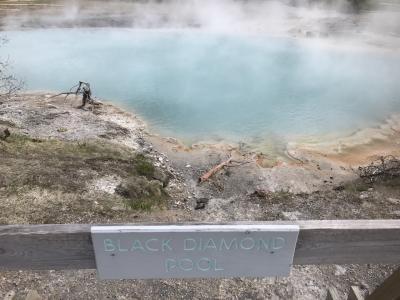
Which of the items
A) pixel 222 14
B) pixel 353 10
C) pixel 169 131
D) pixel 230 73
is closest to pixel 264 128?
pixel 169 131

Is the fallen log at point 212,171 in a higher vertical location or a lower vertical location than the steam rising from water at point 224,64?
lower

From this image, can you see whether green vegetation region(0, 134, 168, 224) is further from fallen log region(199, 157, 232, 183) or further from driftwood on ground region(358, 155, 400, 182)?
driftwood on ground region(358, 155, 400, 182)

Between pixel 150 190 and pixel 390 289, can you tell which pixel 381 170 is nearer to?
pixel 150 190

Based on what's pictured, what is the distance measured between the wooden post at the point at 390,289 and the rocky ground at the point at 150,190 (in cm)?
238

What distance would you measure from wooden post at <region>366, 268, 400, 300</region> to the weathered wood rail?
0.26 meters

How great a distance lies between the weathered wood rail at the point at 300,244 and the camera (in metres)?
1.88

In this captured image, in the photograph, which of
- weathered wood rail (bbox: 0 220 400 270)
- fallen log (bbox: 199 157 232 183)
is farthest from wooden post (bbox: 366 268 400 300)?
fallen log (bbox: 199 157 232 183)

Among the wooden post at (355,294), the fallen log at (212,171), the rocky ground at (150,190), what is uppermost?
the wooden post at (355,294)

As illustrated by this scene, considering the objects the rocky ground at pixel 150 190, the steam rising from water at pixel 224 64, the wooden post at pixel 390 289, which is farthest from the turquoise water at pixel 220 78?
the wooden post at pixel 390 289

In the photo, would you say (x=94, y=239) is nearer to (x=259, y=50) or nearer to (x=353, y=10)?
(x=259, y=50)

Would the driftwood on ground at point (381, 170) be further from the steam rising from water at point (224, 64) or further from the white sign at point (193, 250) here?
the white sign at point (193, 250)

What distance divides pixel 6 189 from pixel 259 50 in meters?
12.7

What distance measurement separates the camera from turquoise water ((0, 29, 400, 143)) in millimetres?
11219

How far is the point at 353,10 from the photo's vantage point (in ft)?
80.7
